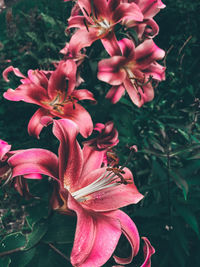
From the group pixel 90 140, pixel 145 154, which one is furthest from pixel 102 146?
pixel 145 154

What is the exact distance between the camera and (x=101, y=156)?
1.68 feet

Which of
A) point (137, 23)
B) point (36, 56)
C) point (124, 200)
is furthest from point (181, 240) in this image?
point (36, 56)

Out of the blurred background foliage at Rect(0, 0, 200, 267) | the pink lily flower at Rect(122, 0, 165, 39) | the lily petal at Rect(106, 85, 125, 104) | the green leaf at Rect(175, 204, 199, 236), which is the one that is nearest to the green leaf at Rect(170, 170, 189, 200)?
the blurred background foliage at Rect(0, 0, 200, 267)

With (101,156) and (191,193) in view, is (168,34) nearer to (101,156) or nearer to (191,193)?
(191,193)

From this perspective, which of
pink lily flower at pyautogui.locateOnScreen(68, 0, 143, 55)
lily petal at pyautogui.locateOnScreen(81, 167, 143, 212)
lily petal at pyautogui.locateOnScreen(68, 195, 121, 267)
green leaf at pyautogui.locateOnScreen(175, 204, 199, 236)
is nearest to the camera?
lily petal at pyautogui.locateOnScreen(68, 195, 121, 267)

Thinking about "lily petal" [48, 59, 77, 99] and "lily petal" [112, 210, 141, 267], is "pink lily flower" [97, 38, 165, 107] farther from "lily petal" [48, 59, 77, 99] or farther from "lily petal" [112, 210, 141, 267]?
"lily petal" [112, 210, 141, 267]

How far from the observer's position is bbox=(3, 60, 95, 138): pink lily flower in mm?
552

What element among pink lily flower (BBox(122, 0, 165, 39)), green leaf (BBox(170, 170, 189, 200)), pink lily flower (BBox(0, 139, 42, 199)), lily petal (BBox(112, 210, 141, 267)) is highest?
pink lily flower (BBox(122, 0, 165, 39))

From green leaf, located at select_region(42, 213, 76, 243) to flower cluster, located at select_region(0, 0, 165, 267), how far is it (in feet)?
0.26

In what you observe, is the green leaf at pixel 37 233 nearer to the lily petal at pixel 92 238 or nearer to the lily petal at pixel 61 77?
the lily petal at pixel 92 238

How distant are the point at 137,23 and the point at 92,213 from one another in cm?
42

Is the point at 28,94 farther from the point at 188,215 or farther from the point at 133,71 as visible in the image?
the point at 188,215

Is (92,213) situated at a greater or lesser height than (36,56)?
greater

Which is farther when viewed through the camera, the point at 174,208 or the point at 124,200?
the point at 174,208
